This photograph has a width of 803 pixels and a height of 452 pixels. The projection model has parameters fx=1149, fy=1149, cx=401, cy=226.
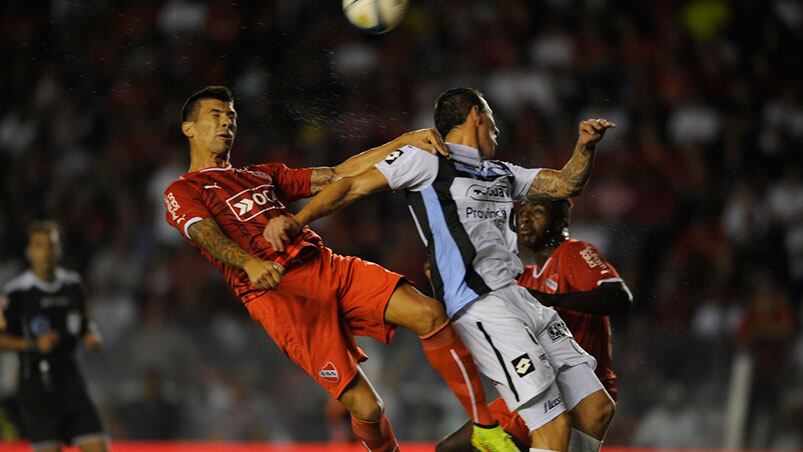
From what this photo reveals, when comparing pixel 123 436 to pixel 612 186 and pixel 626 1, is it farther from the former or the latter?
pixel 626 1

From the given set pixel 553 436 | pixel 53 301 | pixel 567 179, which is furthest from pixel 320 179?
pixel 53 301

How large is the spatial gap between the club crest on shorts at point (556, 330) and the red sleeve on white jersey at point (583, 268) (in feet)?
1.42

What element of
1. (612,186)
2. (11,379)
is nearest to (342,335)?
(11,379)

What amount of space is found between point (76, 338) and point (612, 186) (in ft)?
18.6

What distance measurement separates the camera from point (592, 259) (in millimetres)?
6133

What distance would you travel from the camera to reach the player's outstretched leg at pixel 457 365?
5.49m

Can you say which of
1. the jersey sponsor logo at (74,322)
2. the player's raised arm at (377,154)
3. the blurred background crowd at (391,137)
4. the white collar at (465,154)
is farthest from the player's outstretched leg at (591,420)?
the jersey sponsor logo at (74,322)

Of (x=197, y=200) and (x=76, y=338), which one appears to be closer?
(x=197, y=200)

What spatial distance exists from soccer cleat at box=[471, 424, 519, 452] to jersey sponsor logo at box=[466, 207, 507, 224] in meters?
1.00

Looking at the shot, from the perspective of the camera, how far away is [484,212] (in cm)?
548

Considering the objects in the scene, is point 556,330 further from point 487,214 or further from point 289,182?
point 289,182

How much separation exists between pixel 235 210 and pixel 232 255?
471 millimetres

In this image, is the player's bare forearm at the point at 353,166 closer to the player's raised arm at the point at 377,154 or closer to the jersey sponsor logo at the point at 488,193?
the player's raised arm at the point at 377,154

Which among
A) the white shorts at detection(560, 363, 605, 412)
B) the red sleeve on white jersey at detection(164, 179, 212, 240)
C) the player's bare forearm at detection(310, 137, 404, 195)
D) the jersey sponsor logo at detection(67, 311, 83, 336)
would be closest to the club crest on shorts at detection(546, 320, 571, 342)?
the white shorts at detection(560, 363, 605, 412)
